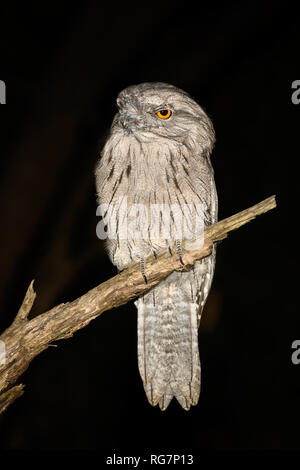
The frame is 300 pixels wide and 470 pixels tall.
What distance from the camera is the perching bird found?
6.69 feet

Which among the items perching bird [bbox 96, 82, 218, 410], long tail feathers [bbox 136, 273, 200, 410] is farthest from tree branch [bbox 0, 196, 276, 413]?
long tail feathers [bbox 136, 273, 200, 410]

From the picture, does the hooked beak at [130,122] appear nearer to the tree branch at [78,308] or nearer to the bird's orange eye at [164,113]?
the bird's orange eye at [164,113]

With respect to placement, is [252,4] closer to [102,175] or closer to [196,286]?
[102,175]

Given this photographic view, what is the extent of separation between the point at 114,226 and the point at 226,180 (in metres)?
1.95

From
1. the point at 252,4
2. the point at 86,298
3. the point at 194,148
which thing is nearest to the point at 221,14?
the point at 252,4

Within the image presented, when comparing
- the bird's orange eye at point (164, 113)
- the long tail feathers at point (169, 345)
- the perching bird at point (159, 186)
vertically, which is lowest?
the long tail feathers at point (169, 345)

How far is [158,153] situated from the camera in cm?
212

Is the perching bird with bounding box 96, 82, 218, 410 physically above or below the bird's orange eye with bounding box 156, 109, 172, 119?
below

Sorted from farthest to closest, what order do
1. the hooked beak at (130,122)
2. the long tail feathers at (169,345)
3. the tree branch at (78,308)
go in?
the long tail feathers at (169,345), the hooked beak at (130,122), the tree branch at (78,308)

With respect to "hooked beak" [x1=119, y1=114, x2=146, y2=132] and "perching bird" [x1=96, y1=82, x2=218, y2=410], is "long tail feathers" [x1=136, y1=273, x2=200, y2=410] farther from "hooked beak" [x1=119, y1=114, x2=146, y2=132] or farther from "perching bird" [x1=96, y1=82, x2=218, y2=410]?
"hooked beak" [x1=119, y1=114, x2=146, y2=132]

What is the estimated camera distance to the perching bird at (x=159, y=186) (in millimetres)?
2039

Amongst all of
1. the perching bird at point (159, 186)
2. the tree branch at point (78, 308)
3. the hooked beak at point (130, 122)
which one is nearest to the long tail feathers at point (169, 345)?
the perching bird at point (159, 186)

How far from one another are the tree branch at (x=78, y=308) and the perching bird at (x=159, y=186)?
0.26 ft

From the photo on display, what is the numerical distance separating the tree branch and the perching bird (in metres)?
0.08
